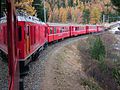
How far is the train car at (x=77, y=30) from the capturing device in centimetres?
4426

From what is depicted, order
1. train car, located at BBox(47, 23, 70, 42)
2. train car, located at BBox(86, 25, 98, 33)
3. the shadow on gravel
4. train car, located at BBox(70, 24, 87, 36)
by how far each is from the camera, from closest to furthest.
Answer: the shadow on gravel, train car, located at BBox(47, 23, 70, 42), train car, located at BBox(70, 24, 87, 36), train car, located at BBox(86, 25, 98, 33)

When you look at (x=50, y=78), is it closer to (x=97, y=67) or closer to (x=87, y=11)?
(x=97, y=67)

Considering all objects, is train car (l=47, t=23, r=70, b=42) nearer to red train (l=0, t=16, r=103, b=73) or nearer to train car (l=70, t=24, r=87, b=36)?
red train (l=0, t=16, r=103, b=73)

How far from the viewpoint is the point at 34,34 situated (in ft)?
49.2

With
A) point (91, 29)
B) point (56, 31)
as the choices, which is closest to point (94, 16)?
point (91, 29)

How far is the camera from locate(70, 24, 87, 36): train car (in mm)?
44256

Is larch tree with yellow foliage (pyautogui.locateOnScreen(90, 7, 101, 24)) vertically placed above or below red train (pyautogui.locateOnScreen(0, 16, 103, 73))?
below

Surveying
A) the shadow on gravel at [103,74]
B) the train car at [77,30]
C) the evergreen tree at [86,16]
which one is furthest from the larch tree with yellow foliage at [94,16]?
the shadow on gravel at [103,74]

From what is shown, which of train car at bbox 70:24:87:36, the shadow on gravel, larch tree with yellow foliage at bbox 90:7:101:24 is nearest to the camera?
the shadow on gravel

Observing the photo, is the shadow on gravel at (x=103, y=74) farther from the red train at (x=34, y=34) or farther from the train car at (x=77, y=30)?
the train car at (x=77, y=30)

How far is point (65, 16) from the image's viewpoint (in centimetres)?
12475

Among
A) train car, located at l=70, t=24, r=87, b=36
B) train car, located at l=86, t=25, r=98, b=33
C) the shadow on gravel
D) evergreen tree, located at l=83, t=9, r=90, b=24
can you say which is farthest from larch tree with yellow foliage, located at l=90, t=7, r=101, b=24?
the shadow on gravel

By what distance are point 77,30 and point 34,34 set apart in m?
32.8

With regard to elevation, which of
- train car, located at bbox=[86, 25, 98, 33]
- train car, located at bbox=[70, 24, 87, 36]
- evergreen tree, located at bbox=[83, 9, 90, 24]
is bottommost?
evergreen tree, located at bbox=[83, 9, 90, 24]
